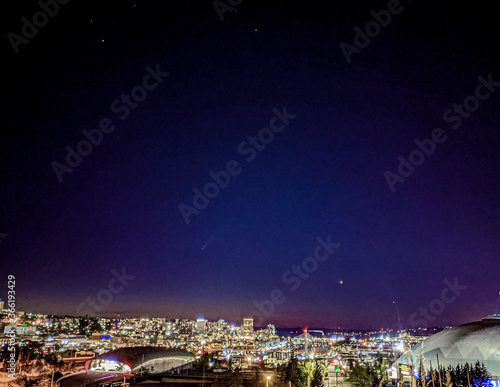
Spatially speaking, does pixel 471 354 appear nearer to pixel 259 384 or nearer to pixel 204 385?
pixel 259 384

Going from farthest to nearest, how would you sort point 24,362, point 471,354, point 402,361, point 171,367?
1. point 171,367
2. point 402,361
3. point 24,362
4. point 471,354

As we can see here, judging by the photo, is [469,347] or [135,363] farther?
[135,363]

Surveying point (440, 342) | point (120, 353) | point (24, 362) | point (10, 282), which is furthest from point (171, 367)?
point (10, 282)

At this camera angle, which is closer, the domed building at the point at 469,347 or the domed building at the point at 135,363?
the domed building at the point at 469,347

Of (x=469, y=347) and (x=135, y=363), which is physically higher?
(x=469, y=347)

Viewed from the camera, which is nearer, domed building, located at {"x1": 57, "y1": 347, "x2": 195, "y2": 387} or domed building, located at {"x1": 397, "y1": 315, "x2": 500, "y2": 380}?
domed building, located at {"x1": 397, "y1": 315, "x2": 500, "y2": 380}

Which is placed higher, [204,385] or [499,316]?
[499,316]

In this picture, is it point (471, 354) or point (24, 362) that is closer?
point (471, 354)

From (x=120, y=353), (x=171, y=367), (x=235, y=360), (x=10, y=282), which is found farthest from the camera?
(x=235, y=360)
